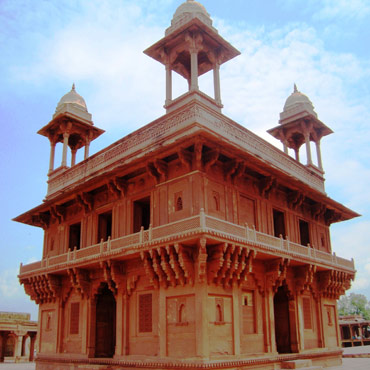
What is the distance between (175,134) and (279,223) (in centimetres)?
601

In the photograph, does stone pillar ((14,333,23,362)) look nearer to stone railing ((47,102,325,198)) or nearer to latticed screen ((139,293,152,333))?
stone railing ((47,102,325,198))

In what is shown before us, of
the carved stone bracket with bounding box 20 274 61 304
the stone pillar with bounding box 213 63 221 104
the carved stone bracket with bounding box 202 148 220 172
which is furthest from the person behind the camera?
the carved stone bracket with bounding box 20 274 61 304

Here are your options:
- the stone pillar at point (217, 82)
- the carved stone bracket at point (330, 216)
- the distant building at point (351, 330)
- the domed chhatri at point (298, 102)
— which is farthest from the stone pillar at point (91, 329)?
the distant building at point (351, 330)

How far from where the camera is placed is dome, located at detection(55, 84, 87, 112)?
878 inches

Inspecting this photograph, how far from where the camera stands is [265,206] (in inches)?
642

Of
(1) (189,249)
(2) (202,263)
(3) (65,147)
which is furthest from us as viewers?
(3) (65,147)

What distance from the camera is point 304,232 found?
1938 cm

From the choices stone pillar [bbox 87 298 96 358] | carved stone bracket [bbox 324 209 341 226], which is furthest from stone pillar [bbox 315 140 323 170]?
stone pillar [bbox 87 298 96 358]

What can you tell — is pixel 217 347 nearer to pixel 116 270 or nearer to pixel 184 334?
pixel 184 334

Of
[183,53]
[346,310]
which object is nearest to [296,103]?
[183,53]

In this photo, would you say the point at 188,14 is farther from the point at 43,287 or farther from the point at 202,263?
the point at 43,287

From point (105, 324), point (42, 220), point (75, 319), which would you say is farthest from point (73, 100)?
point (105, 324)

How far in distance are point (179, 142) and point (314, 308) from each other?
944 cm

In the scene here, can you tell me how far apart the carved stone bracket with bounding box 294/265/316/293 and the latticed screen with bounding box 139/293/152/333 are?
5.87 meters
